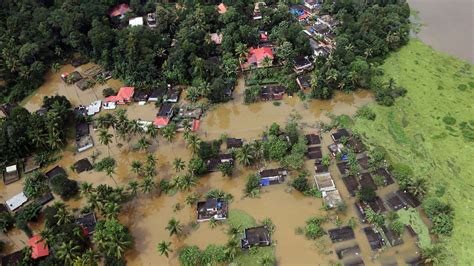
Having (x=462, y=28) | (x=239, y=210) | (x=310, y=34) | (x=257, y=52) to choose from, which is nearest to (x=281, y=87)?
(x=257, y=52)

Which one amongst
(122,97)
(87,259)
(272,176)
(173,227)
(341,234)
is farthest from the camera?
(122,97)

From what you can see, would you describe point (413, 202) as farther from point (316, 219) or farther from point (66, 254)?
point (66, 254)

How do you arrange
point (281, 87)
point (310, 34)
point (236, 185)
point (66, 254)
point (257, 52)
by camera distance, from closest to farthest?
point (66, 254) < point (236, 185) < point (281, 87) < point (257, 52) < point (310, 34)

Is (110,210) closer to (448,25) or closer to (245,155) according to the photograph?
(245,155)

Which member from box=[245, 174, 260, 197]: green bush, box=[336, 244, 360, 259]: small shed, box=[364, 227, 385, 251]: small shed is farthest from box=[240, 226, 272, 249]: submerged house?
Answer: box=[364, 227, 385, 251]: small shed

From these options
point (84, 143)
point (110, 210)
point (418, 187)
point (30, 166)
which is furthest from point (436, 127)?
point (30, 166)

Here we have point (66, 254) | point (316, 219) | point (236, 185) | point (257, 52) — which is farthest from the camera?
point (257, 52)
